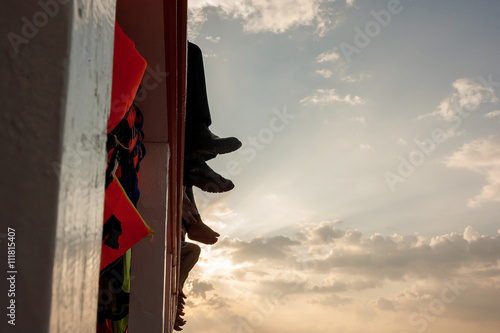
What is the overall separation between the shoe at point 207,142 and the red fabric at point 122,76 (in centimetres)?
201

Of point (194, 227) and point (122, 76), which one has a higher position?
point (194, 227)

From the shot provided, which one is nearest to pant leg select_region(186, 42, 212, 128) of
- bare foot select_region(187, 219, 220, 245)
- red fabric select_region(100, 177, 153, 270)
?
bare foot select_region(187, 219, 220, 245)

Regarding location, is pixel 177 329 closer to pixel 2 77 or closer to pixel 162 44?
pixel 162 44

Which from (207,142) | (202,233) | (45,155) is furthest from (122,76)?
(202,233)

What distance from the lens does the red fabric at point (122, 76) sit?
5.42 ft

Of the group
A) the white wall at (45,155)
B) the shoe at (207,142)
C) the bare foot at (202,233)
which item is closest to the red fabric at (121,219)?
the white wall at (45,155)

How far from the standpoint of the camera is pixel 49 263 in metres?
0.54

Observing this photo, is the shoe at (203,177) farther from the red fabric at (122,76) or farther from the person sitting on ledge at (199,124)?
the red fabric at (122,76)

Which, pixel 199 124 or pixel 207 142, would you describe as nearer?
pixel 207 142

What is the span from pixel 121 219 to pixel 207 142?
2021 millimetres

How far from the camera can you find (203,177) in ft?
14.4

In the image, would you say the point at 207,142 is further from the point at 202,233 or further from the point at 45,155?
the point at 45,155

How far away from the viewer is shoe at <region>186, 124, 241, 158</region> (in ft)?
12.2

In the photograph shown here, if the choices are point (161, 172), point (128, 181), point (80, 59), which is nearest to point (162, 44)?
point (128, 181)
